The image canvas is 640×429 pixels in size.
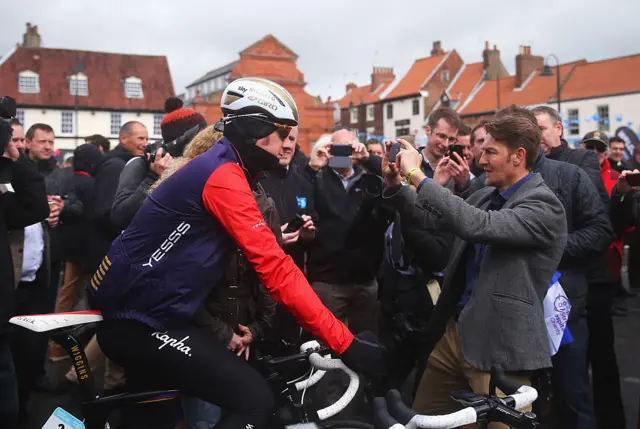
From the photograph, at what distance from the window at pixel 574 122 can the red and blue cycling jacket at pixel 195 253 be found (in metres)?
44.8

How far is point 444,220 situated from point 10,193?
2789 mm

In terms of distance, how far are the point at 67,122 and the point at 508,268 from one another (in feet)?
177

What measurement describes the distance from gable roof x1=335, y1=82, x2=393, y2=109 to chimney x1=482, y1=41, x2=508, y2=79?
36.1 feet

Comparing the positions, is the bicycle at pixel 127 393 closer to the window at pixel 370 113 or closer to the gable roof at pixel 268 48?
the gable roof at pixel 268 48

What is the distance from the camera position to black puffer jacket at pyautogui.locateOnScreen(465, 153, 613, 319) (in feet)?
13.2

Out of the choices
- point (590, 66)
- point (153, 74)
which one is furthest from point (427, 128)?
point (153, 74)

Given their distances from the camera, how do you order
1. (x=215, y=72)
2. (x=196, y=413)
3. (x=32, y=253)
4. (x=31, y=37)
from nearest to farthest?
1. (x=196, y=413)
2. (x=32, y=253)
3. (x=31, y=37)
4. (x=215, y=72)

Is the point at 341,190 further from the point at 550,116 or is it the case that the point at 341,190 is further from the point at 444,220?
the point at 444,220

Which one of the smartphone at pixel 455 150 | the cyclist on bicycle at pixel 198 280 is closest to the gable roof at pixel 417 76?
the smartphone at pixel 455 150

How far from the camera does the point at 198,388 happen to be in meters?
2.61

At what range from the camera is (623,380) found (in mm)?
6266

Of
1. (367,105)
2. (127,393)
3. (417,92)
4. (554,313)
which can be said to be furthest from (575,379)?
(367,105)

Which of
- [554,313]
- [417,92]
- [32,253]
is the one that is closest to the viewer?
[554,313]

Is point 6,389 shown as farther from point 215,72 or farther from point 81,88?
point 215,72
